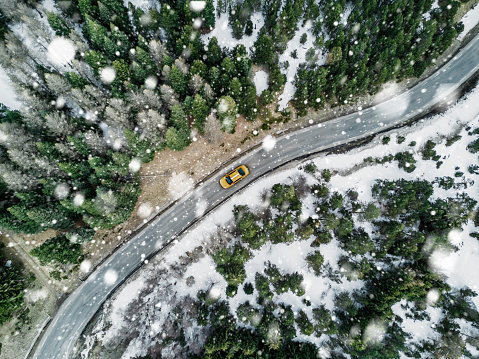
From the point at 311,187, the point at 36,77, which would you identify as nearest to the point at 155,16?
the point at 36,77

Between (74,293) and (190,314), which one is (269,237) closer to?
(190,314)

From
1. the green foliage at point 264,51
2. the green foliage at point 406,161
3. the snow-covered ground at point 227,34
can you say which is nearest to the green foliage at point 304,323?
the green foliage at point 406,161

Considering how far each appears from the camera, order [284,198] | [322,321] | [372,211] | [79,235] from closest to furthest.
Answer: [79,235], [372,211], [322,321], [284,198]

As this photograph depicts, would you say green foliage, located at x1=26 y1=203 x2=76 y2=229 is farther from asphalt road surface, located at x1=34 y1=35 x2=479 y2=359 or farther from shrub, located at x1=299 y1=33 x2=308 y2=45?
shrub, located at x1=299 y1=33 x2=308 y2=45

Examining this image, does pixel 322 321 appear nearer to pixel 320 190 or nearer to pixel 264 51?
pixel 320 190

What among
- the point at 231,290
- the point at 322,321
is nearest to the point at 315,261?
the point at 322,321

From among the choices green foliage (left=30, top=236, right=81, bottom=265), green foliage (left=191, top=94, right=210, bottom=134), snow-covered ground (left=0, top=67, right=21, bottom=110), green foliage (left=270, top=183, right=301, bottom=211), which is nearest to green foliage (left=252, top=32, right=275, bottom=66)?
green foliage (left=191, top=94, right=210, bottom=134)
